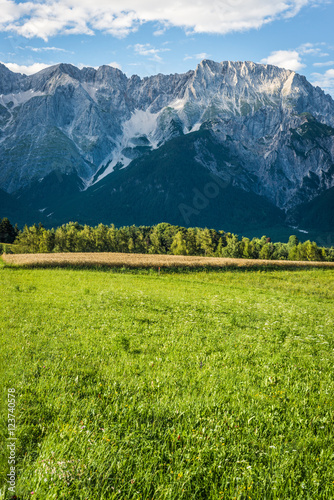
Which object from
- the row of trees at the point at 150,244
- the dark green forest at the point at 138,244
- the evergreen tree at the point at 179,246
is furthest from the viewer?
the evergreen tree at the point at 179,246

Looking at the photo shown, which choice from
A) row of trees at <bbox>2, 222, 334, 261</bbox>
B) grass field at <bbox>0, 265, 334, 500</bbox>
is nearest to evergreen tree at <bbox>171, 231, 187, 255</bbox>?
row of trees at <bbox>2, 222, 334, 261</bbox>

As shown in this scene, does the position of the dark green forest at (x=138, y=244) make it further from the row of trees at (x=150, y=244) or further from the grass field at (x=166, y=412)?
the grass field at (x=166, y=412)

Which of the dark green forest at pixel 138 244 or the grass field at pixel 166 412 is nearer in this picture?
the grass field at pixel 166 412

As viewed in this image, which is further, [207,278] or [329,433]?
[207,278]

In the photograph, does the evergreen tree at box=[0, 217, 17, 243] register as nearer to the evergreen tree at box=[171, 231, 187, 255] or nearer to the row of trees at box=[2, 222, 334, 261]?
the row of trees at box=[2, 222, 334, 261]

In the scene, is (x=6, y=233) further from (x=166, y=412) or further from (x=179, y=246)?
(x=166, y=412)

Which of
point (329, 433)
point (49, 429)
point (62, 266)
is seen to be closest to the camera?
point (49, 429)

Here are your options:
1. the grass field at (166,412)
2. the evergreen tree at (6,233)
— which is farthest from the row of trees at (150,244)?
the grass field at (166,412)

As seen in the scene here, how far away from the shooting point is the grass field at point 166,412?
455 centimetres

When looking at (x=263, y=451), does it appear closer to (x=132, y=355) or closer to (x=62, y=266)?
(x=132, y=355)

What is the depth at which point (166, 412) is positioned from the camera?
637cm

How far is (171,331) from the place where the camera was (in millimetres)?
13500

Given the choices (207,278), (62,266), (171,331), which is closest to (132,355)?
(171,331)

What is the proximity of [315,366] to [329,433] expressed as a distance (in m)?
4.46
